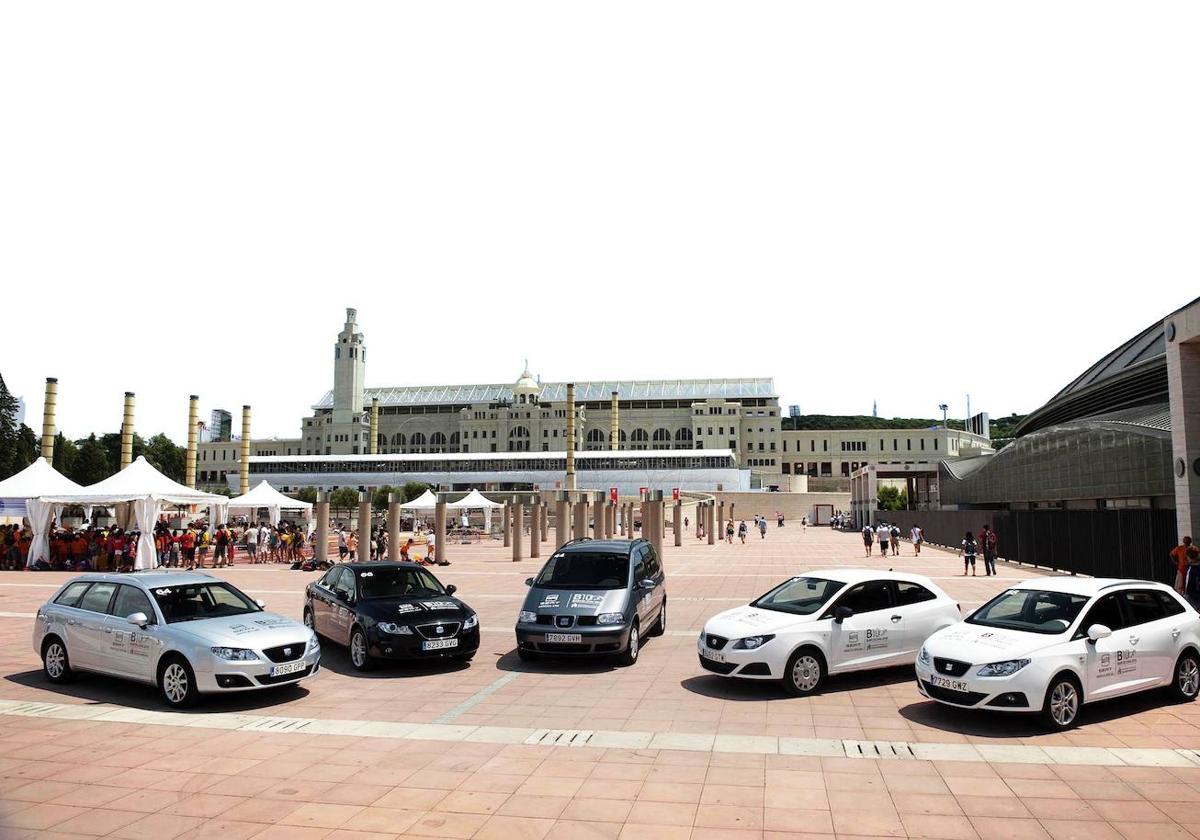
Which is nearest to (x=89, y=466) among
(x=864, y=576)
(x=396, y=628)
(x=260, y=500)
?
(x=260, y=500)

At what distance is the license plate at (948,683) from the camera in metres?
7.97

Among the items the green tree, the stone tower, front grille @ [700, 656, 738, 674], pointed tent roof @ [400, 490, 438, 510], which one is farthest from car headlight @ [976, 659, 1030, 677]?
the stone tower

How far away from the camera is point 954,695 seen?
8.05 meters

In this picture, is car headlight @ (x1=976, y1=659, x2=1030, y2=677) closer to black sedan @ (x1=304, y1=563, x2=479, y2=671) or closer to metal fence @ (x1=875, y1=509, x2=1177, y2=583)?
black sedan @ (x1=304, y1=563, x2=479, y2=671)

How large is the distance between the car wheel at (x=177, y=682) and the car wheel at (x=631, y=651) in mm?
5207

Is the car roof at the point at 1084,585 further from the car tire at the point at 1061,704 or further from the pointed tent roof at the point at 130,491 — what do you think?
the pointed tent roof at the point at 130,491

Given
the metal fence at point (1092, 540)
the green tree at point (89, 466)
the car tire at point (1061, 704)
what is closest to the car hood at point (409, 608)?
the car tire at point (1061, 704)

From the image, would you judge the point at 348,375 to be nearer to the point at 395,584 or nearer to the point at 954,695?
the point at 395,584

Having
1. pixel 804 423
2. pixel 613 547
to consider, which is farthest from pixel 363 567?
pixel 804 423

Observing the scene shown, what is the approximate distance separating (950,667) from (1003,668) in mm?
497

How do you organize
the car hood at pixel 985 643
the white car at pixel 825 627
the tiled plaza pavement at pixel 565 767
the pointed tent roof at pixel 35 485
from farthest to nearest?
the pointed tent roof at pixel 35 485
the white car at pixel 825 627
the car hood at pixel 985 643
the tiled plaza pavement at pixel 565 767

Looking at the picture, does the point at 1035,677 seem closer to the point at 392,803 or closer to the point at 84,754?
the point at 392,803

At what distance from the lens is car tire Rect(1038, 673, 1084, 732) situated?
779 cm

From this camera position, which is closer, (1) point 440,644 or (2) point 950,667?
(2) point 950,667
